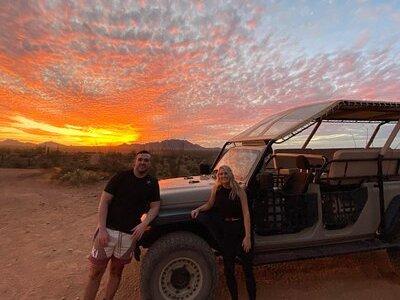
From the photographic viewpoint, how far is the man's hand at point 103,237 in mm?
3908

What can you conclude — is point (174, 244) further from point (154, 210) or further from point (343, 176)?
point (343, 176)

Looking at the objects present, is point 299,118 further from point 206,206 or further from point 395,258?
point 395,258

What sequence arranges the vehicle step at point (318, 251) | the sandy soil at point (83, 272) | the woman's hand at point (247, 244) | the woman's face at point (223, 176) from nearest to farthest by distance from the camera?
the woman's hand at point (247, 244) → the woman's face at point (223, 176) → the vehicle step at point (318, 251) → the sandy soil at point (83, 272)

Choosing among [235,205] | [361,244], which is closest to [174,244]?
[235,205]

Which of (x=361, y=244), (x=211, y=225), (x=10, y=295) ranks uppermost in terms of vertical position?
(x=211, y=225)

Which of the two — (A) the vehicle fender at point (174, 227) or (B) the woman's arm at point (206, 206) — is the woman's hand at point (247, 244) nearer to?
(A) the vehicle fender at point (174, 227)

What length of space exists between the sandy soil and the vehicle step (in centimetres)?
53

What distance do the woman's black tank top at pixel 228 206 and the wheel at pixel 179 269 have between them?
52 centimetres

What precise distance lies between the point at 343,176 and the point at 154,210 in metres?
2.74

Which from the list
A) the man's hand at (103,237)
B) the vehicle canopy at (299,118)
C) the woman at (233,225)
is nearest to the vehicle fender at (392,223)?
the vehicle canopy at (299,118)

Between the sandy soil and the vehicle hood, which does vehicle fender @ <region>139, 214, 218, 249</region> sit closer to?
the vehicle hood

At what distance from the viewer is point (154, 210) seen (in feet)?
13.6

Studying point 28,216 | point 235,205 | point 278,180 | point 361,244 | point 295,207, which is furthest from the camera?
point 28,216

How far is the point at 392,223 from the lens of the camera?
512 cm
